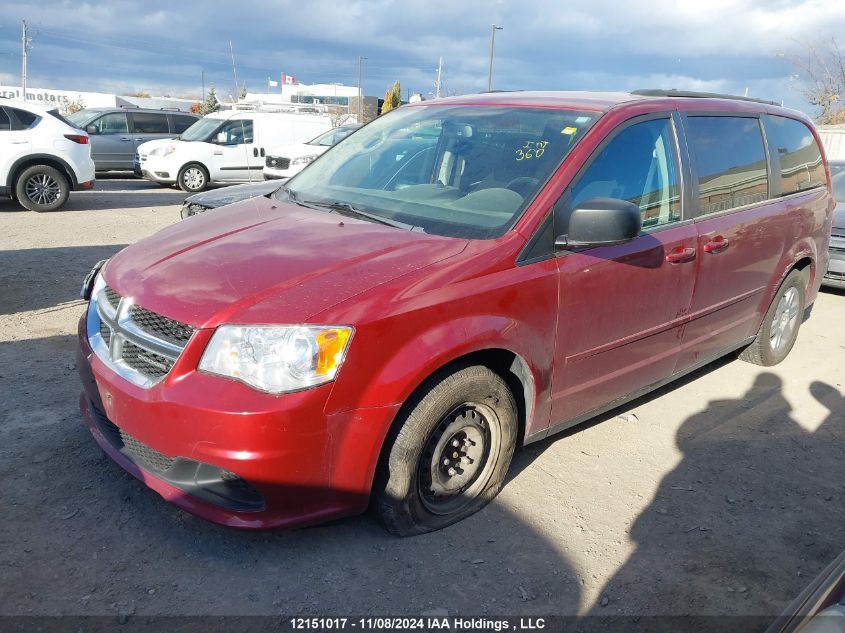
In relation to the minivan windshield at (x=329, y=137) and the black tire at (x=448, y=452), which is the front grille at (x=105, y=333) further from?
the minivan windshield at (x=329, y=137)

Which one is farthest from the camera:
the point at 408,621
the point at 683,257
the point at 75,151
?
the point at 75,151

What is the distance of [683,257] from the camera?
3.75m

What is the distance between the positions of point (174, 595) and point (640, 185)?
287cm

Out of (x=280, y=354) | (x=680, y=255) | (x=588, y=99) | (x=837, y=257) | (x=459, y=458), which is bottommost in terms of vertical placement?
(x=459, y=458)

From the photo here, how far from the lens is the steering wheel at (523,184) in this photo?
321 centimetres

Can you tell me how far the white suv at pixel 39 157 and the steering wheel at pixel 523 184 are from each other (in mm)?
10023

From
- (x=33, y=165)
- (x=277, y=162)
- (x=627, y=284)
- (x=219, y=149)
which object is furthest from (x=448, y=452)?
(x=219, y=149)

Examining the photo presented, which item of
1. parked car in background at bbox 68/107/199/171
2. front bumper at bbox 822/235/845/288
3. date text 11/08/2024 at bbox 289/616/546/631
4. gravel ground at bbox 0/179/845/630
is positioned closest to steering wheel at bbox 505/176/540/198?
gravel ground at bbox 0/179/845/630

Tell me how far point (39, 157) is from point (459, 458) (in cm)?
1045

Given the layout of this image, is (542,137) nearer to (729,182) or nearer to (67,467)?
(729,182)

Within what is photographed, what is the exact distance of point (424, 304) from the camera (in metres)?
2.69

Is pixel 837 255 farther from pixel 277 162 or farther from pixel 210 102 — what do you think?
pixel 210 102

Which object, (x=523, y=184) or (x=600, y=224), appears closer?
(x=600, y=224)

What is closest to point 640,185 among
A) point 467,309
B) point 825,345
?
point 467,309
